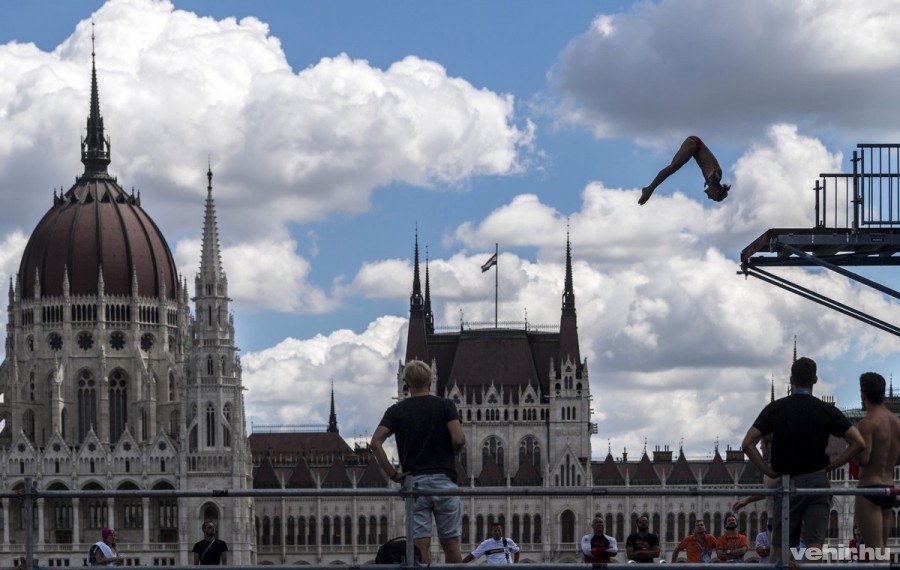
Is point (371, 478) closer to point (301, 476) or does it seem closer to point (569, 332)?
point (301, 476)

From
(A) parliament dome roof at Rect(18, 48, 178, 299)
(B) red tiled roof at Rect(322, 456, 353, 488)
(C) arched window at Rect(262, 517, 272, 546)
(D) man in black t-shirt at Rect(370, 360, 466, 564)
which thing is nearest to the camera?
(D) man in black t-shirt at Rect(370, 360, 466, 564)

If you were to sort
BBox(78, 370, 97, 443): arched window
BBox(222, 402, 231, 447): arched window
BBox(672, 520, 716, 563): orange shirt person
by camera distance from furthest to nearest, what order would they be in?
BBox(78, 370, 97, 443): arched window
BBox(222, 402, 231, 447): arched window
BBox(672, 520, 716, 563): orange shirt person

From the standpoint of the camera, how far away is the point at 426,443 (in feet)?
87.0

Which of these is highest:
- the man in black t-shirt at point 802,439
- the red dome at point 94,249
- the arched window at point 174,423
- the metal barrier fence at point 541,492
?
the red dome at point 94,249

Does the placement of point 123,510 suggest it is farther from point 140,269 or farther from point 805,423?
point 805,423

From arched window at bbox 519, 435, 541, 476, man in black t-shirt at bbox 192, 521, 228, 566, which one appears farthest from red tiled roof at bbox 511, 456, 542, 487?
man in black t-shirt at bbox 192, 521, 228, 566

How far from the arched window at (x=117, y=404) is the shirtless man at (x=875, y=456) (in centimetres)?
13962

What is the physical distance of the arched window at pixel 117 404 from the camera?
162875 mm

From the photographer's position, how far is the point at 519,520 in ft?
524

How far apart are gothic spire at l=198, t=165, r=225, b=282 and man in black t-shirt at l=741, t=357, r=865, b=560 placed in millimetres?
137021

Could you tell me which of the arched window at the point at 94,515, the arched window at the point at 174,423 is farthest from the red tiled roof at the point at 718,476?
the arched window at the point at 94,515

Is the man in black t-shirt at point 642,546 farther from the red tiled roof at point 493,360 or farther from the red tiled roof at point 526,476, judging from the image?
the red tiled roof at point 493,360

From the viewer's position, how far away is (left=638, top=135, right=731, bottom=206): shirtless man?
28.9 metres

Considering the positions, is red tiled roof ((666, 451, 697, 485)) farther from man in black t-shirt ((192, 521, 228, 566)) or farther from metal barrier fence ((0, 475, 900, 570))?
metal barrier fence ((0, 475, 900, 570))
